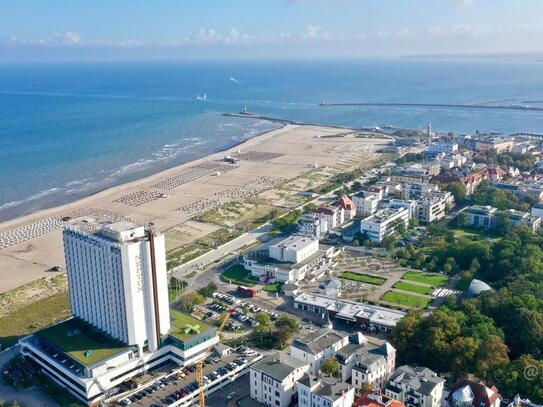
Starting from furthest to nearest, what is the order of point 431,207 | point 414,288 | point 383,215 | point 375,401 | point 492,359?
1. point 431,207
2. point 383,215
3. point 414,288
4. point 492,359
5. point 375,401

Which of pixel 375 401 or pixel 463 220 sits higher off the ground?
pixel 375 401

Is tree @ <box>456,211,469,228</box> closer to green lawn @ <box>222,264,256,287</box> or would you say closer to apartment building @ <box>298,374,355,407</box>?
green lawn @ <box>222,264,256,287</box>

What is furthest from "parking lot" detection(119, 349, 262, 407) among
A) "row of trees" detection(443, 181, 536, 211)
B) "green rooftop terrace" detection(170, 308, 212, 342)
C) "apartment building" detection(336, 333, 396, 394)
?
"row of trees" detection(443, 181, 536, 211)

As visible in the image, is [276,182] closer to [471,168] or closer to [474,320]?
[471,168]

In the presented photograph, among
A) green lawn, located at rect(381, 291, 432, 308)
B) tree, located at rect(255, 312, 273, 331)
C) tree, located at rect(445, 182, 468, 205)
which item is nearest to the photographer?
tree, located at rect(255, 312, 273, 331)

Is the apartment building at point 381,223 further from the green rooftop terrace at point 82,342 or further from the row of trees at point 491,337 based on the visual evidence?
the green rooftop terrace at point 82,342

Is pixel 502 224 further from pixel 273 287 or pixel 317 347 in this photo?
pixel 317 347

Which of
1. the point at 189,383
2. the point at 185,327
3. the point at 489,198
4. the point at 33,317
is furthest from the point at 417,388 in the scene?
the point at 489,198
